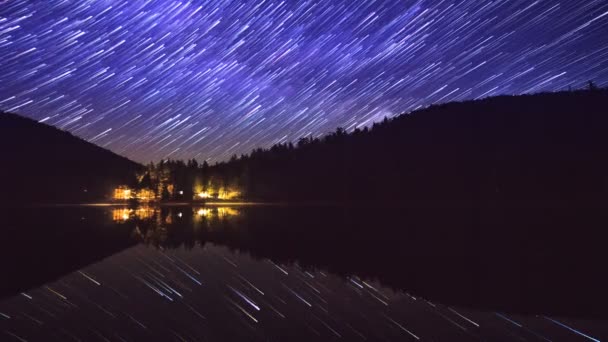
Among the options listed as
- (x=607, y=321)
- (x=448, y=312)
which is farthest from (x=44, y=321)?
(x=607, y=321)

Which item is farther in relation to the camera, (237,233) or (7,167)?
(7,167)

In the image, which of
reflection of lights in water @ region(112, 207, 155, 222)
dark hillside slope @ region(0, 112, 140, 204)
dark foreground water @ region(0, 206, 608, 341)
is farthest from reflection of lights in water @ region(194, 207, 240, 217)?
dark hillside slope @ region(0, 112, 140, 204)

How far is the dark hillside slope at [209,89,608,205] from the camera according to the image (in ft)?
240

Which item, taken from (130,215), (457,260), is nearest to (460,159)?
(130,215)

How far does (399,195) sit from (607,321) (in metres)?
73.6

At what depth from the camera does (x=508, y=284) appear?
10.2 meters

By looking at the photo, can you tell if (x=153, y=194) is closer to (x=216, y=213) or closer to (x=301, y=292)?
(x=216, y=213)

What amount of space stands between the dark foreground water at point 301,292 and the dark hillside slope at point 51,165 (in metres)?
85.3

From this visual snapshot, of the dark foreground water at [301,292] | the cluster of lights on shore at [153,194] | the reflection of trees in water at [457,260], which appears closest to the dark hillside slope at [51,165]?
the cluster of lights on shore at [153,194]

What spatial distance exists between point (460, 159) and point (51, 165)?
394 feet

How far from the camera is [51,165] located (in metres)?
127

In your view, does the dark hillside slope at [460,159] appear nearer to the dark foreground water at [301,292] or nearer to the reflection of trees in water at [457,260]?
the reflection of trees in water at [457,260]

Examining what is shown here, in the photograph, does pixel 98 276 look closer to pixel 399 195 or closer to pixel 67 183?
pixel 399 195

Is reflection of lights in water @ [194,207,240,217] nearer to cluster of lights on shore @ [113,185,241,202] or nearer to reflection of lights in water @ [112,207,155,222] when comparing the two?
reflection of lights in water @ [112,207,155,222]
